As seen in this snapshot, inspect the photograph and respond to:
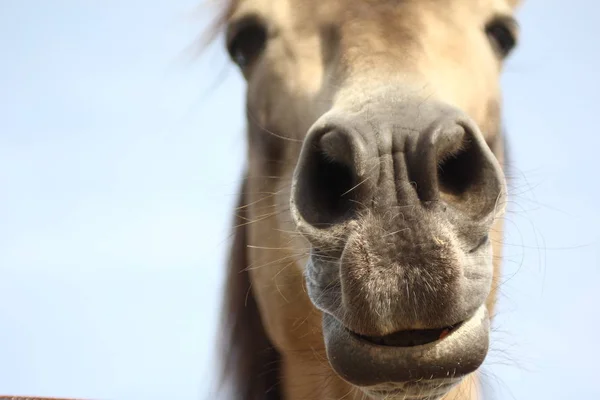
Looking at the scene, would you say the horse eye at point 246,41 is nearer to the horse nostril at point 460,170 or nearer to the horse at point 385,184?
the horse at point 385,184

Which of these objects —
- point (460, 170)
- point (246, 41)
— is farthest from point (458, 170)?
point (246, 41)

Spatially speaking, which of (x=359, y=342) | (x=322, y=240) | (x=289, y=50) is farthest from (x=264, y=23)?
(x=359, y=342)

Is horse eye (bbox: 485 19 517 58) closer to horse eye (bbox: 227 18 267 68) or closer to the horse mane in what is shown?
horse eye (bbox: 227 18 267 68)

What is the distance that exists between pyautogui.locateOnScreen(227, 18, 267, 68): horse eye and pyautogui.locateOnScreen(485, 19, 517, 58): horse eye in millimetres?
843

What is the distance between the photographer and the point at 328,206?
62.6 inches

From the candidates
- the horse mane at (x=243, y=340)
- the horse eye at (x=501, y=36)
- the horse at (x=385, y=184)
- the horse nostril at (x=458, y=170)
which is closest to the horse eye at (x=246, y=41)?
the horse at (x=385, y=184)

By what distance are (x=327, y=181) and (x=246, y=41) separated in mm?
1119

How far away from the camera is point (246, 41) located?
252 cm

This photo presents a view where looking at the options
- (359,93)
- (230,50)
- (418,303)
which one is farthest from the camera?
(230,50)

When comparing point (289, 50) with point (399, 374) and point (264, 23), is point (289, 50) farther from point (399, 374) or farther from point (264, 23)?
point (399, 374)

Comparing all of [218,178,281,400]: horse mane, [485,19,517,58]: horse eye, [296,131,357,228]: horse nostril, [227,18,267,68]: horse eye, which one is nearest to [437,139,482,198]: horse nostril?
[296,131,357,228]: horse nostril

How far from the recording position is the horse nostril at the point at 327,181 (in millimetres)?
1537

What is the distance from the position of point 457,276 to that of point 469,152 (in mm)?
331

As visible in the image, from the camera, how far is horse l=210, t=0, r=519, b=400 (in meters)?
1.43
